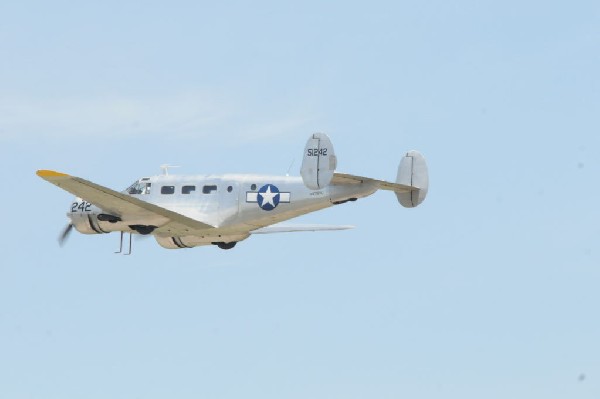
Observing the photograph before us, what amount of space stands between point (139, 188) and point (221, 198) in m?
3.77

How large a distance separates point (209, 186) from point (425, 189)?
837 centimetres

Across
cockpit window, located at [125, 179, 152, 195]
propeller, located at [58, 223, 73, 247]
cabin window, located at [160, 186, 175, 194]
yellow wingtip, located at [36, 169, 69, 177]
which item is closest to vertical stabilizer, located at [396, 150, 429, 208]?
cabin window, located at [160, 186, 175, 194]

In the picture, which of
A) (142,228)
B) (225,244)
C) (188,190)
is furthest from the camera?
(225,244)

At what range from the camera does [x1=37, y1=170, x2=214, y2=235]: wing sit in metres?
54.1

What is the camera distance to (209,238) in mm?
58219

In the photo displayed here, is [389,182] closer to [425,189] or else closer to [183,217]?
[425,189]

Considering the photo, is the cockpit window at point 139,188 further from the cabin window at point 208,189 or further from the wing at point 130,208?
the cabin window at point 208,189

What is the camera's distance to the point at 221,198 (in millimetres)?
56625

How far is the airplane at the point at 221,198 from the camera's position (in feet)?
173

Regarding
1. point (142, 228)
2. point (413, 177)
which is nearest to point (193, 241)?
point (142, 228)

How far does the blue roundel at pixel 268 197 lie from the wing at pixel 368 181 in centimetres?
271

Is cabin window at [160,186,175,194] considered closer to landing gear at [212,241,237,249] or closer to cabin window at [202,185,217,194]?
cabin window at [202,185,217,194]

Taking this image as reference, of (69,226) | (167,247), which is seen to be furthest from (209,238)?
(69,226)

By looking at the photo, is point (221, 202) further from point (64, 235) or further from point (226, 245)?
point (64, 235)
